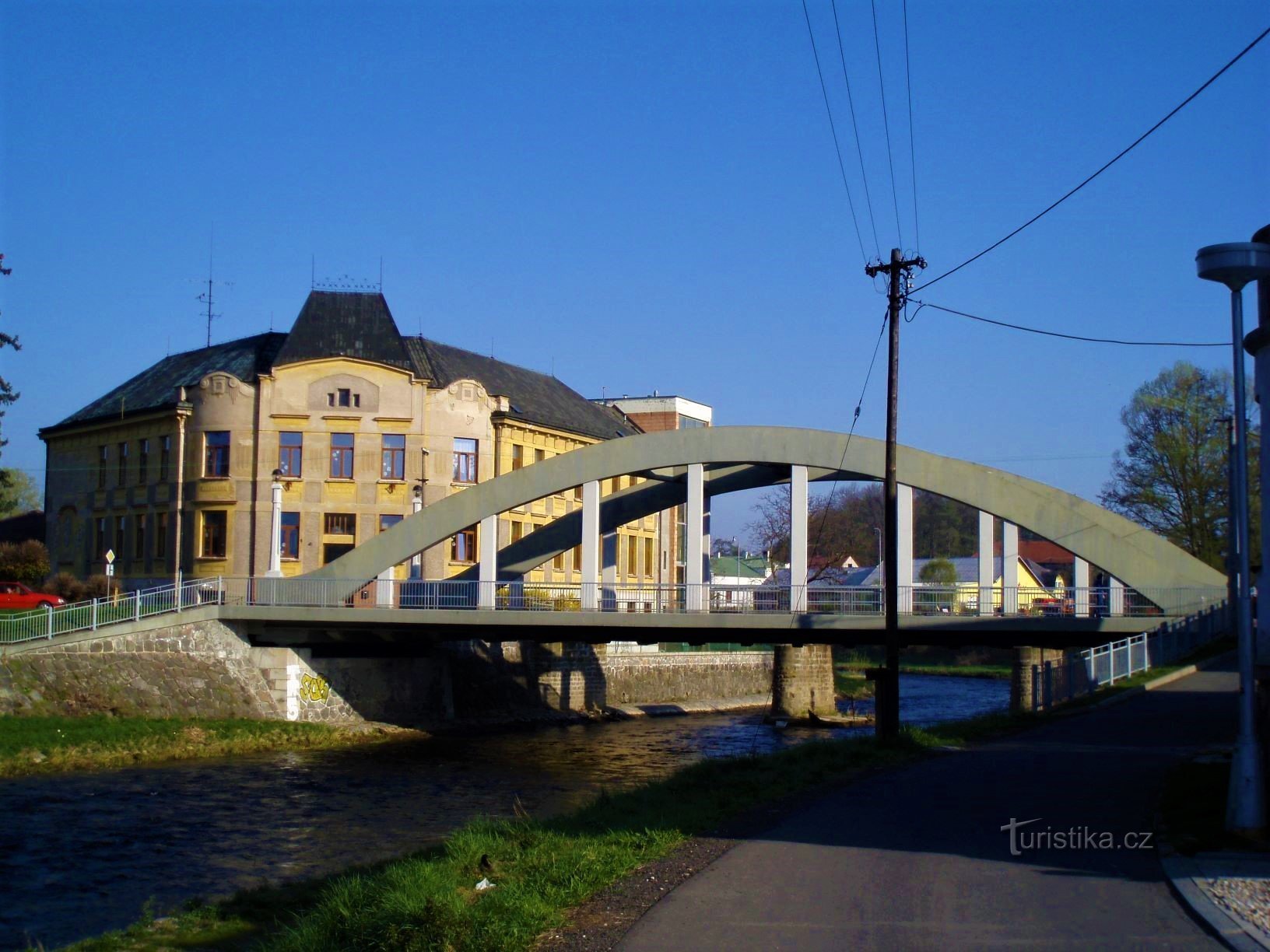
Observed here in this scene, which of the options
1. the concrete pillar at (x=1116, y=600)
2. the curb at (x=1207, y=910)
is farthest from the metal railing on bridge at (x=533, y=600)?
the curb at (x=1207, y=910)

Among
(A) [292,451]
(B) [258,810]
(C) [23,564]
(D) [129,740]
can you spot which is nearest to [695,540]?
(B) [258,810]

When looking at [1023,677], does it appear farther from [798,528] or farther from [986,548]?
[798,528]

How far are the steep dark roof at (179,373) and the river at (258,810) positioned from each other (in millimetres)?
19290

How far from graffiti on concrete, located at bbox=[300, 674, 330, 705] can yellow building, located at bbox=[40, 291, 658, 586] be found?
9.12m

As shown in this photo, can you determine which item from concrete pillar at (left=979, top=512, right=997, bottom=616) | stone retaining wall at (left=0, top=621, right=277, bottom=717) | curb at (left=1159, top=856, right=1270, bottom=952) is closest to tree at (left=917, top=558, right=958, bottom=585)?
concrete pillar at (left=979, top=512, right=997, bottom=616)

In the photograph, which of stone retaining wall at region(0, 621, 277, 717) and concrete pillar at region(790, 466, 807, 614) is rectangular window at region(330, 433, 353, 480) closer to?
stone retaining wall at region(0, 621, 277, 717)

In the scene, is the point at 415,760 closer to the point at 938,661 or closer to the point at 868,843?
the point at 868,843

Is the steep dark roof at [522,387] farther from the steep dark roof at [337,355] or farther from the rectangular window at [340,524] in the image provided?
the rectangular window at [340,524]

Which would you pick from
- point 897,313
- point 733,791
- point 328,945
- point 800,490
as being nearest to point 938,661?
point 800,490

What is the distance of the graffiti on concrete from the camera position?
123 feet

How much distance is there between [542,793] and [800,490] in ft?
41.8

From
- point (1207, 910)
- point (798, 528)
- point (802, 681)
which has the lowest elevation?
point (802, 681)

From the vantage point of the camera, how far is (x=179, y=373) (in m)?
53.1

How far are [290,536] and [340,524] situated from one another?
1.93 metres
